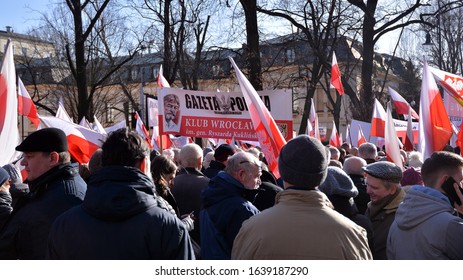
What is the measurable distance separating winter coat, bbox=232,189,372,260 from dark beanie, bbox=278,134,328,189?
55mm

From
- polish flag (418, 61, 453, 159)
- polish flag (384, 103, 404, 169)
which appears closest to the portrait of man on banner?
polish flag (384, 103, 404, 169)

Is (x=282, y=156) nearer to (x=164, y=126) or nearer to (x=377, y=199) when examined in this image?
(x=377, y=199)

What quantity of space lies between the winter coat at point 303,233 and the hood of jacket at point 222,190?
1.33 metres

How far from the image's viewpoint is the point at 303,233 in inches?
106

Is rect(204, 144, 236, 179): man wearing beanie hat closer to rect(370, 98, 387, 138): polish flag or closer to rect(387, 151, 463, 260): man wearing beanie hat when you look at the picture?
rect(387, 151, 463, 260): man wearing beanie hat

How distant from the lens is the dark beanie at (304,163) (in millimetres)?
2820

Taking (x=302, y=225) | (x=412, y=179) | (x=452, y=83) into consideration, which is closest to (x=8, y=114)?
(x=412, y=179)

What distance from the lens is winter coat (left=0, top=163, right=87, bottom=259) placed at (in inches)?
142

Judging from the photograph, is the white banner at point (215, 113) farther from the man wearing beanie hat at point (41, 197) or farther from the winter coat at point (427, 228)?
the man wearing beanie hat at point (41, 197)

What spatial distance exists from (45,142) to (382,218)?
2.46 m

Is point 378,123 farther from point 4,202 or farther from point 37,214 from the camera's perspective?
point 37,214

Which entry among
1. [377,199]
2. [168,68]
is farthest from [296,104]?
[377,199]

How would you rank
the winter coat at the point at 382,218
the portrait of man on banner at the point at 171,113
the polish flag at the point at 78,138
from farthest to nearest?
the portrait of man on banner at the point at 171,113, the polish flag at the point at 78,138, the winter coat at the point at 382,218

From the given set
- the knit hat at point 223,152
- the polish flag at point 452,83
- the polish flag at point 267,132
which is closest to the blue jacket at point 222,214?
the polish flag at point 267,132
